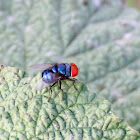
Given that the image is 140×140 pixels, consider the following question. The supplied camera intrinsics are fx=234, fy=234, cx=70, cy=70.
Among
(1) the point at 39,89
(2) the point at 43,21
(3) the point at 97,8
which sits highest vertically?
(3) the point at 97,8

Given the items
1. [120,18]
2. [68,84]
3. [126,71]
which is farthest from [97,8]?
[68,84]

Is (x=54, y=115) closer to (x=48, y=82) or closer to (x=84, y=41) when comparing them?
(x=48, y=82)

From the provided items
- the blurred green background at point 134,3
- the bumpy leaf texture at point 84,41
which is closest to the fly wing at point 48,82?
the bumpy leaf texture at point 84,41

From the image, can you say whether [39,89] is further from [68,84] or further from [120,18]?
[120,18]

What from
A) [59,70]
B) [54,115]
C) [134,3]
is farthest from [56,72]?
[134,3]

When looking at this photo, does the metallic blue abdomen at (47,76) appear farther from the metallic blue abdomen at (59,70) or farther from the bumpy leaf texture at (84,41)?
the bumpy leaf texture at (84,41)

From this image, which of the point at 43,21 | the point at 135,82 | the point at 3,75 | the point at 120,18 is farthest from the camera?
the point at 120,18

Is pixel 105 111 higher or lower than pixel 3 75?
lower
